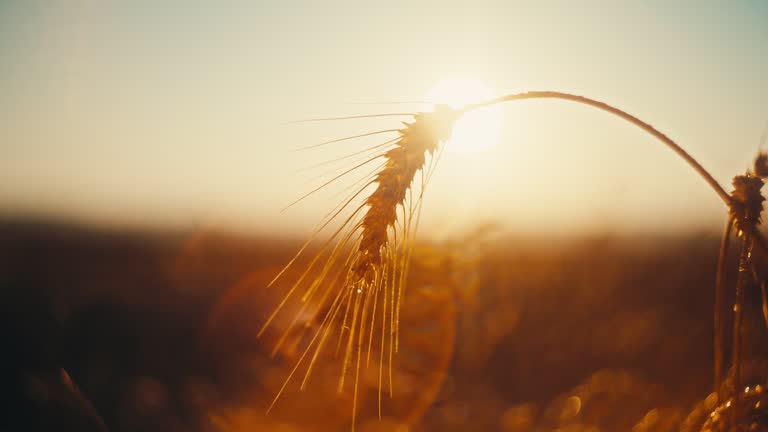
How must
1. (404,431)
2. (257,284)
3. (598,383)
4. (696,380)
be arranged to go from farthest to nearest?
1. (257,284)
2. (696,380)
3. (404,431)
4. (598,383)

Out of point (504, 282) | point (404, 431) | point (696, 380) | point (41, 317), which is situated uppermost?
point (41, 317)

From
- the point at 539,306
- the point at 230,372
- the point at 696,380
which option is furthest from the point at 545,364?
the point at 230,372

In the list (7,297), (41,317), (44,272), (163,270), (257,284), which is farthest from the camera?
(163,270)

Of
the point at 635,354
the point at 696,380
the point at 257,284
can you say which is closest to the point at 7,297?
the point at 635,354

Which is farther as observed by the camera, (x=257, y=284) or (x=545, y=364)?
(x=257, y=284)

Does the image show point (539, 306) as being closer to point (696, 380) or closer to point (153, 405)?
point (696, 380)

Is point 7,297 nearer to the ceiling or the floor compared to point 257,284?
nearer to the ceiling
